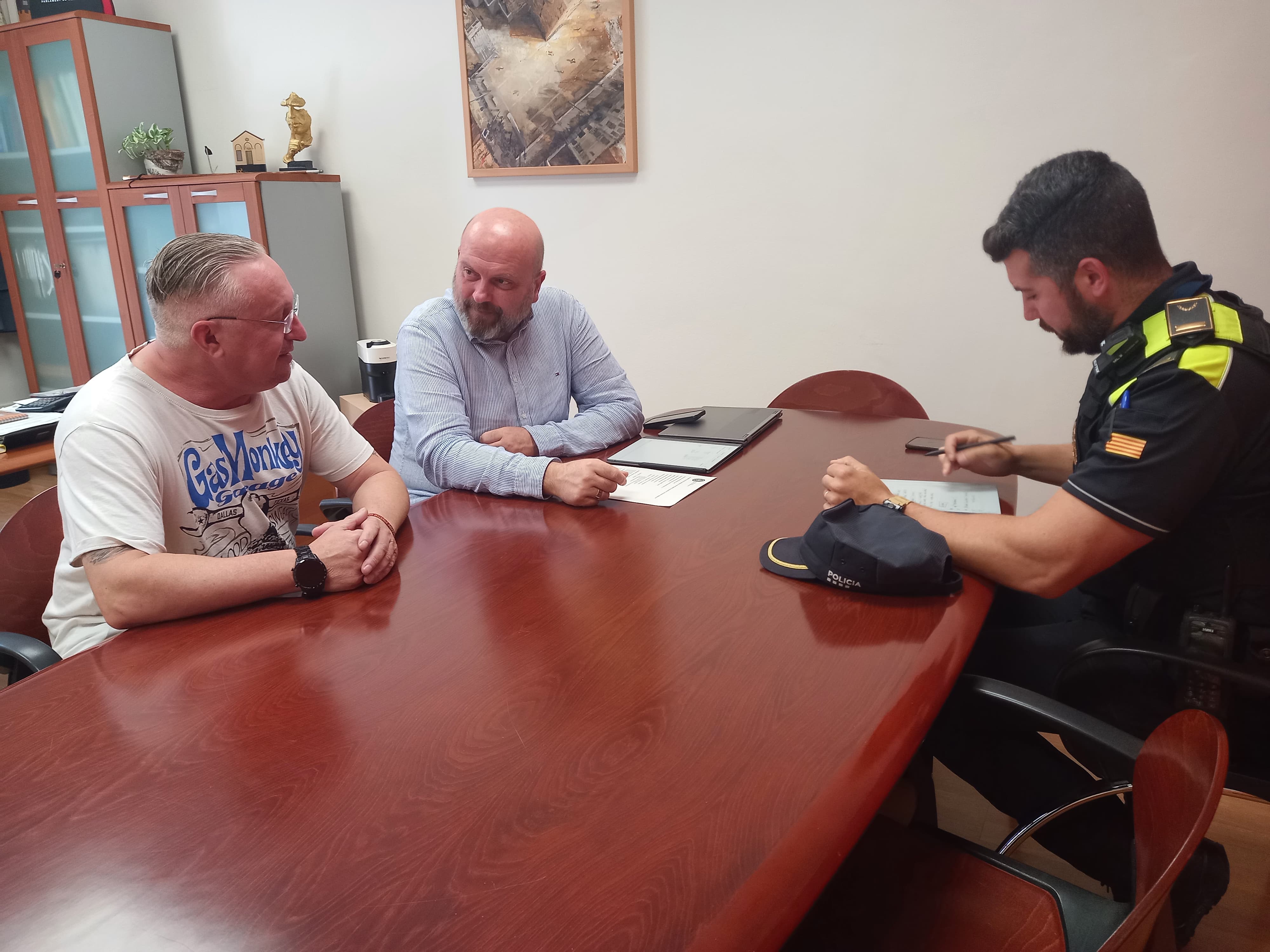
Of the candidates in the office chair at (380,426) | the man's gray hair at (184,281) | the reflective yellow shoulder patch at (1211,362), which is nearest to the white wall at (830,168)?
the office chair at (380,426)

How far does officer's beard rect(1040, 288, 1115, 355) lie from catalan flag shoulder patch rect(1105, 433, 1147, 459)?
27 cm

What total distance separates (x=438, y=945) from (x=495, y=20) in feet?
12.2

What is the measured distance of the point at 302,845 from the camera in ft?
2.58

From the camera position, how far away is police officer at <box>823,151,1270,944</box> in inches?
50.5

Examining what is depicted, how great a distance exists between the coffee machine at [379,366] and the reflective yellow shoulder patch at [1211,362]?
330 centimetres

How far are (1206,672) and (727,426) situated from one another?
124 cm

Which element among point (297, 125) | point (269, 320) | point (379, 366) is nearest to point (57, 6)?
point (297, 125)

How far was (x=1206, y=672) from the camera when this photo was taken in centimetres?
129

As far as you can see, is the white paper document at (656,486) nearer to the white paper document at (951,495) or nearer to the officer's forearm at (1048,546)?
the white paper document at (951,495)

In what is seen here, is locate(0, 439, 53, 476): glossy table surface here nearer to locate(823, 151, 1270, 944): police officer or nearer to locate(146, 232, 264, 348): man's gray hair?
locate(146, 232, 264, 348): man's gray hair

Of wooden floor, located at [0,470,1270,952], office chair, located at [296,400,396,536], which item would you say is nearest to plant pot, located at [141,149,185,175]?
office chair, located at [296,400,396,536]

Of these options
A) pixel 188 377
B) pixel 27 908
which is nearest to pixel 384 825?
pixel 27 908

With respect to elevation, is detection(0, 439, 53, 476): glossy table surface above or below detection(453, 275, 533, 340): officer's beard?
below

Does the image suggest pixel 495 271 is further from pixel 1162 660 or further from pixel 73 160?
pixel 73 160
